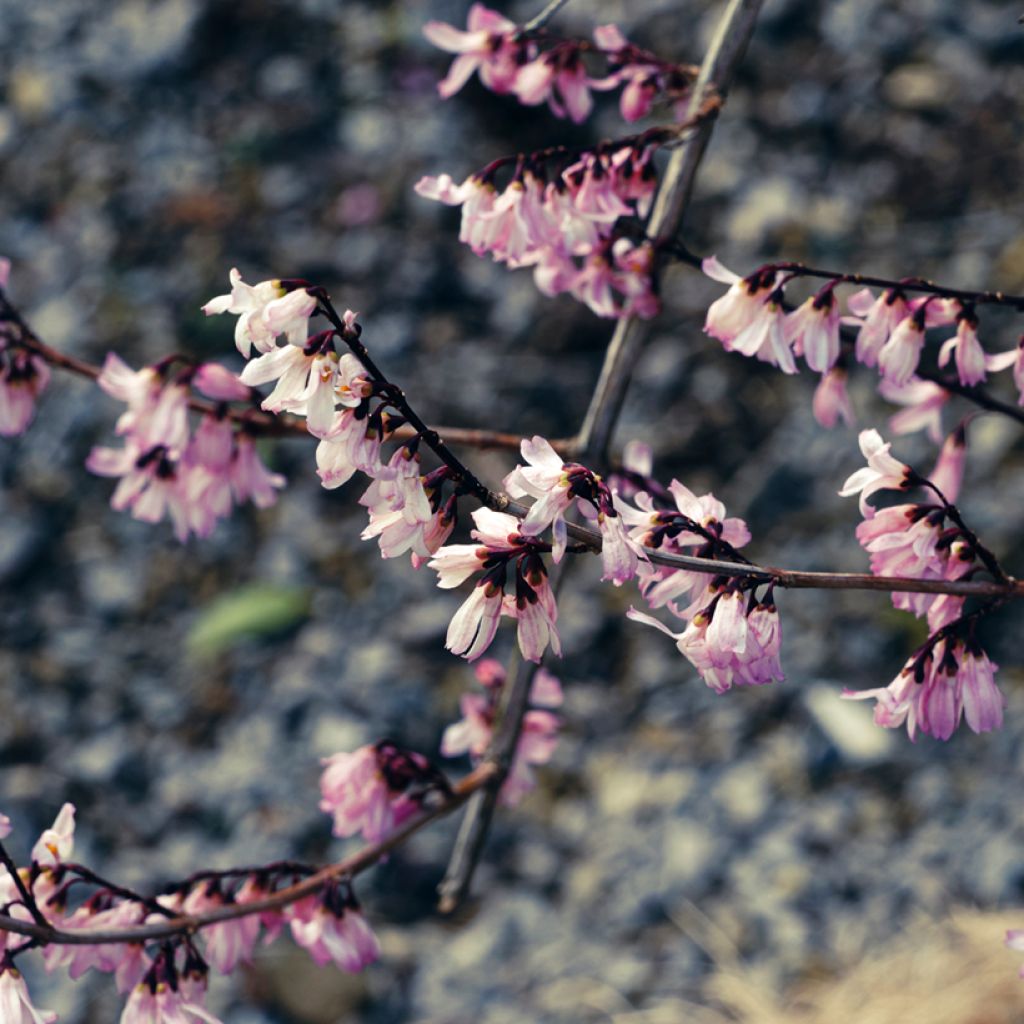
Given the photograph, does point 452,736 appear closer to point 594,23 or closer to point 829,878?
point 829,878

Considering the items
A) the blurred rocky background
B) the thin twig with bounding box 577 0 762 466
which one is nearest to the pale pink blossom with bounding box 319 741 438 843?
the thin twig with bounding box 577 0 762 466

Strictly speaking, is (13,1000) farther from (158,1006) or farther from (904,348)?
(904,348)

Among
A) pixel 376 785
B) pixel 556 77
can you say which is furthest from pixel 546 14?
pixel 376 785

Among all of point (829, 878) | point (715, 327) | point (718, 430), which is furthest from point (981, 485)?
point (715, 327)

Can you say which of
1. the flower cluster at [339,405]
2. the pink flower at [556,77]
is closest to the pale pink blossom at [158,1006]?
A: the flower cluster at [339,405]

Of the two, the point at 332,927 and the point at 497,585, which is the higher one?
the point at 497,585

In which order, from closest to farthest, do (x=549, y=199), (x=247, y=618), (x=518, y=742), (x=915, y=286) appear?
(x=915, y=286) < (x=549, y=199) < (x=518, y=742) < (x=247, y=618)

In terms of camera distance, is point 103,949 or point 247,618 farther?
point 247,618

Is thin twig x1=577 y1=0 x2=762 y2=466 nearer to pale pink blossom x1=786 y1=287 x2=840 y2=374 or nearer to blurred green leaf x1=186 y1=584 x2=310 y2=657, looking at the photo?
pale pink blossom x1=786 y1=287 x2=840 y2=374
